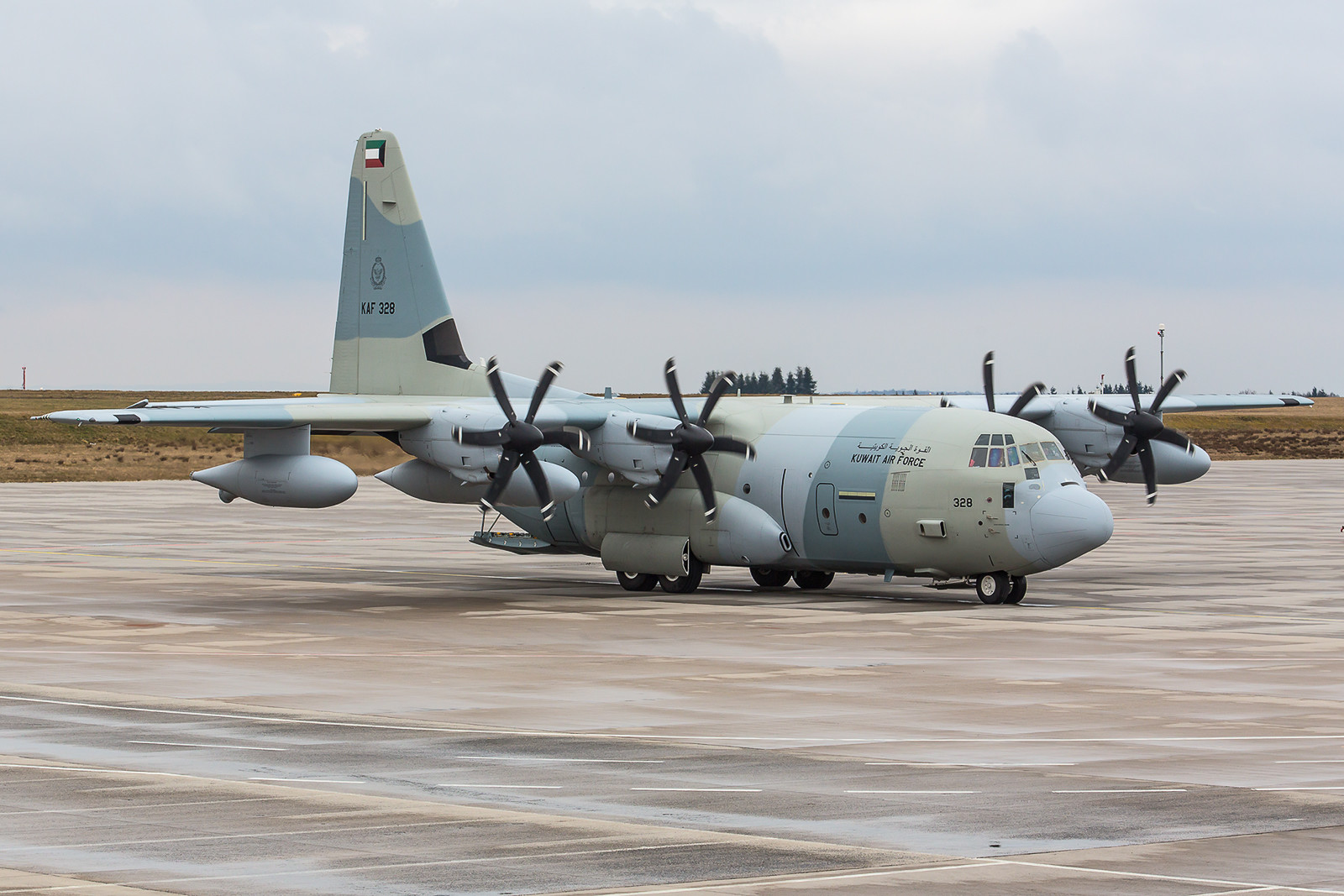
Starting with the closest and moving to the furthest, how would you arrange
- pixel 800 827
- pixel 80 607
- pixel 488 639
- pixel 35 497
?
pixel 800 827
pixel 488 639
pixel 80 607
pixel 35 497

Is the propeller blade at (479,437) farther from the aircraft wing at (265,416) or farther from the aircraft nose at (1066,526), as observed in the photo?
the aircraft nose at (1066,526)

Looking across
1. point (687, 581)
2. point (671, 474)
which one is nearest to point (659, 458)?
point (671, 474)

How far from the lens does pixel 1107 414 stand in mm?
38594

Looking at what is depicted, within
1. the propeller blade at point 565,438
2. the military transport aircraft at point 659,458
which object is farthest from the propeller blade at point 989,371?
the propeller blade at point 565,438

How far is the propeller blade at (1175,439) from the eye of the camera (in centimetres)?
3834

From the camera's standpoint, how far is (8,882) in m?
11.2

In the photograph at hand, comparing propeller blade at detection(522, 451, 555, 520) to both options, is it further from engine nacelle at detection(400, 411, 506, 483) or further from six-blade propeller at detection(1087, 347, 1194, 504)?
six-blade propeller at detection(1087, 347, 1194, 504)

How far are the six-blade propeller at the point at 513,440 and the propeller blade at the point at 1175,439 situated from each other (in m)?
14.4

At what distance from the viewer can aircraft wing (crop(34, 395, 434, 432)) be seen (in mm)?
30562

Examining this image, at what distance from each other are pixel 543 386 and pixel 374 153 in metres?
9.18

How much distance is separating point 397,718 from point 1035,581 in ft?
72.6

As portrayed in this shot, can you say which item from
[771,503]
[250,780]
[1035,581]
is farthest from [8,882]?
[1035,581]

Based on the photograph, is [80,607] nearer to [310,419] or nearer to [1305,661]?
[310,419]

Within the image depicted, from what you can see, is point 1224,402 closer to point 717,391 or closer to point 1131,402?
point 1131,402
